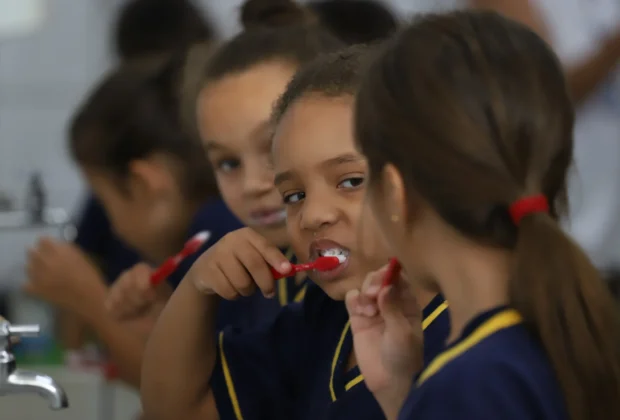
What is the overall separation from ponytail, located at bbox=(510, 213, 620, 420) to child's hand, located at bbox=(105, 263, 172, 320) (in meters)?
0.57

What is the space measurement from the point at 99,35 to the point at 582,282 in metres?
1.90

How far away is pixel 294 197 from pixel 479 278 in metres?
0.23

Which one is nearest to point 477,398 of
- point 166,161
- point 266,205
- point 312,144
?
point 312,144

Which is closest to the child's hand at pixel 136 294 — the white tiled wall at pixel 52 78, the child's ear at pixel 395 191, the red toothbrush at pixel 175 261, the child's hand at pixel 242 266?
the red toothbrush at pixel 175 261

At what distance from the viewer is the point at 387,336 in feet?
2.35

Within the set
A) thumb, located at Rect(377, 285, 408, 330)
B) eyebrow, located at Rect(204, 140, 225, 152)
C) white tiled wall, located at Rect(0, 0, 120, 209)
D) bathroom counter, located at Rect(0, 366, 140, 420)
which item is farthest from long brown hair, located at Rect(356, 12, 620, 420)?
white tiled wall, located at Rect(0, 0, 120, 209)

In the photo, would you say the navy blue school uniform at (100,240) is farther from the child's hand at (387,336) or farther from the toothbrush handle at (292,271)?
the child's hand at (387,336)

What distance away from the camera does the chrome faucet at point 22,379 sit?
2.74ft

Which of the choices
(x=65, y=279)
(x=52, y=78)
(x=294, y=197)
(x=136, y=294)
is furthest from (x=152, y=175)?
(x=52, y=78)

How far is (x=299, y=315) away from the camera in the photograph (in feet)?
2.99

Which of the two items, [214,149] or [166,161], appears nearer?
[214,149]

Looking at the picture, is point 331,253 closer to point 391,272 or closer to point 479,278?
point 391,272

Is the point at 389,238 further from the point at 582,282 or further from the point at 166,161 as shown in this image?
the point at 166,161

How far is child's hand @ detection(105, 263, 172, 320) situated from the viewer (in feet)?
3.66
